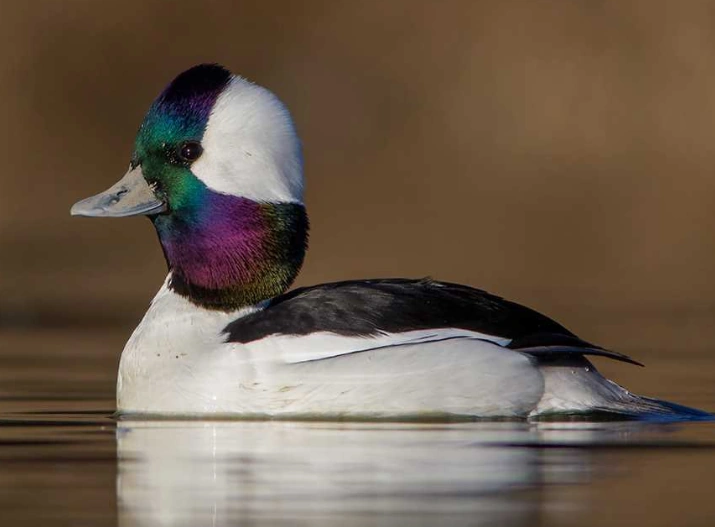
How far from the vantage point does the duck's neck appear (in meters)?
10.1

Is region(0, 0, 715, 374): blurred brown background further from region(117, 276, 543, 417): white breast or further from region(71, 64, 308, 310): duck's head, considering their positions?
region(117, 276, 543, 417): white breast

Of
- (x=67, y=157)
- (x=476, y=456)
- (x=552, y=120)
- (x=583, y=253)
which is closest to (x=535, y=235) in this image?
(x=583, y=253)

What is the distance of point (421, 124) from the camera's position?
83.8 feet

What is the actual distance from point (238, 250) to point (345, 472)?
243cm

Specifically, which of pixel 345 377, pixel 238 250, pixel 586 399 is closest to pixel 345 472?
pixel 345 377

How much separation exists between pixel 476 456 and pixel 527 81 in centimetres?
1743

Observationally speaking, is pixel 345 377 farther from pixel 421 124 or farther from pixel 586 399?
pixel 421 124

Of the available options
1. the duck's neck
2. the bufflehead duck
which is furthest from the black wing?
the duck's neck

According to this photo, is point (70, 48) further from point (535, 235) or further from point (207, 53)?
point (535, 235)

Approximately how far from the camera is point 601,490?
756 cm

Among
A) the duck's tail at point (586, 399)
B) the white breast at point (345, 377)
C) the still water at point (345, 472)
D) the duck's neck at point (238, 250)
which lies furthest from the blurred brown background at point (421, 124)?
the still water at point (345, 472)

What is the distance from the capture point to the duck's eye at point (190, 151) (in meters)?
10.1

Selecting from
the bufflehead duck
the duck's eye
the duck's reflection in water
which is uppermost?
the duck's eye

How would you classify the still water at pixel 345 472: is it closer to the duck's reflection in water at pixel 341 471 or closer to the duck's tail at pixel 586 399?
the duck's reflection in water at pixel 341 471
